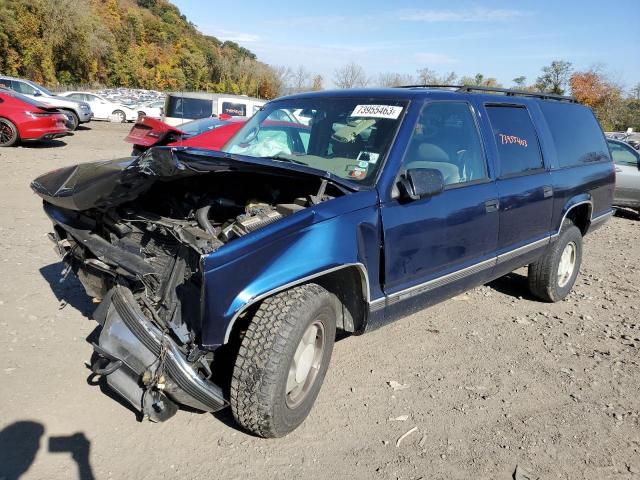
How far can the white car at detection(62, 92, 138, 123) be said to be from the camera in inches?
A: 987

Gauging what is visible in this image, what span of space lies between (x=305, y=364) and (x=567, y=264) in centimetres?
363

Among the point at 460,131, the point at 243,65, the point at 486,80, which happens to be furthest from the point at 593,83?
the point at 460,131

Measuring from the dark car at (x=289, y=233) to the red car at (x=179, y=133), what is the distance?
502 cm

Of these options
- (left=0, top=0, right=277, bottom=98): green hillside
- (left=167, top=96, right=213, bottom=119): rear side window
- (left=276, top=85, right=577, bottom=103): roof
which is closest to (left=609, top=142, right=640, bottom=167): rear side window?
(left=276, top=85, right=577, bottom=103): roof

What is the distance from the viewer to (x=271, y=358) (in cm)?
262

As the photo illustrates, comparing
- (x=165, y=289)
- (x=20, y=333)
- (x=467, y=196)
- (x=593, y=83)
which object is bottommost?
(x=20, y=333)

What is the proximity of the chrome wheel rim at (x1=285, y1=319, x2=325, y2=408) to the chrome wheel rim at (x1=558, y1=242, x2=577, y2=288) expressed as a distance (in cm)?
318

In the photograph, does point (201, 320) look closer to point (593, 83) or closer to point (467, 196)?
point (467, 196)

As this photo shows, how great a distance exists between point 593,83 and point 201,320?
56732 mm

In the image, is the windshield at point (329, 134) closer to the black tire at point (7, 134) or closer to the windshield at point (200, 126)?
the windshield at point (200, 126)

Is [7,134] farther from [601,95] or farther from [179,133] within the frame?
[601,95]

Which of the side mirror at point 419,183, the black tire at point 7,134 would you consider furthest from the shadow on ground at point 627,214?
the black tire at point 7,134

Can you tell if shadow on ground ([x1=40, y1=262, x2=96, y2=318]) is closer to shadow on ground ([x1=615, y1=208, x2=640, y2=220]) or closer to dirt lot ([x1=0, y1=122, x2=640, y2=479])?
dirt lot ([x1=0, y1=122, x2=640, y2=479])

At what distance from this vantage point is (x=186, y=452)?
278 centimetres
